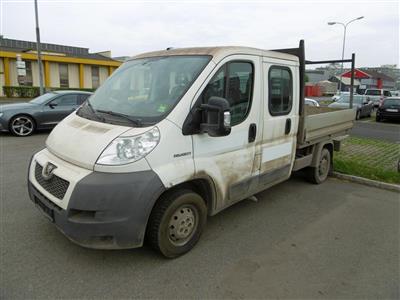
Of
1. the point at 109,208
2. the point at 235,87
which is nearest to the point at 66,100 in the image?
the point at 235,87

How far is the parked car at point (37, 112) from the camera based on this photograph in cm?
923

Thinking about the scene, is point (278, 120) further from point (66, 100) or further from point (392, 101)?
point (392, 101)

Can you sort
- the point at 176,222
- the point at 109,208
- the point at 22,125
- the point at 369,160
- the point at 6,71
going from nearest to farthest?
the point at 109,208, the point at 176,222, the point at 369,160, the point at 22,125, the point at 6,71

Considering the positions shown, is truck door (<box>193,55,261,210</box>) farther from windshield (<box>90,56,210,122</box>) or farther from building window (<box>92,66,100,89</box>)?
building window (<box>92,66,100,89</box>)

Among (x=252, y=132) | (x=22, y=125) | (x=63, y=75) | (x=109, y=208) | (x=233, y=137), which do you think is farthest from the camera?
(x=63, y=75)

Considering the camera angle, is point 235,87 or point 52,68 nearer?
point 235,87

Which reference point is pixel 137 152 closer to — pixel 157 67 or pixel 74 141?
pixel 74 141

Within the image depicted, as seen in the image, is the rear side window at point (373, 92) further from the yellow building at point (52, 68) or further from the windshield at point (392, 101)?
the yellow building at point (52, 68)

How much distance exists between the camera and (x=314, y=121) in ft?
16.0

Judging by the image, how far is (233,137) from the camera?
338 cm

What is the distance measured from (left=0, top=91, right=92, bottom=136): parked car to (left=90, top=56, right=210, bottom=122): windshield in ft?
22.6

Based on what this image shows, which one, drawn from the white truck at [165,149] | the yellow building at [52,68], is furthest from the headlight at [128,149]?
the yellow building at [52,68]

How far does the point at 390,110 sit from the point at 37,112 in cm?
1744

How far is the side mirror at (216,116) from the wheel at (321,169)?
3.19 metres
